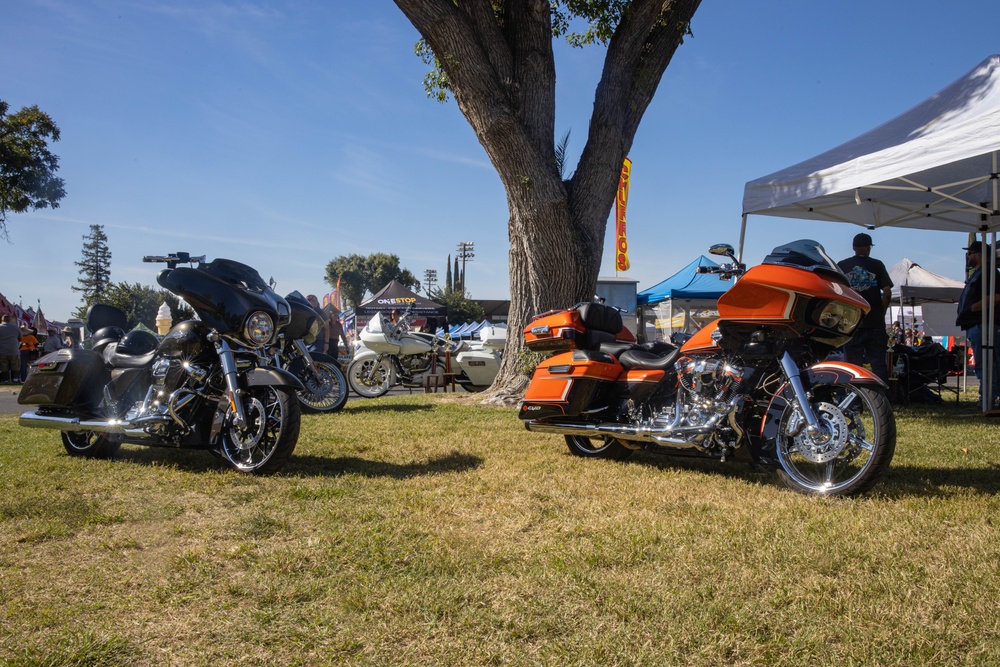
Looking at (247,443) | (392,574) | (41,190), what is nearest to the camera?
(392,574)

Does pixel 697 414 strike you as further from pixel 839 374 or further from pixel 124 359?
pixel 124 359

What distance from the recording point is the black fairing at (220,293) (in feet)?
15.9

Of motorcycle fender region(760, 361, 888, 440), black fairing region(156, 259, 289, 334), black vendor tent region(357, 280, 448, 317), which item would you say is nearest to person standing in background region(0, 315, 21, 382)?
black vendor tent region(357, 280, 448, 317)

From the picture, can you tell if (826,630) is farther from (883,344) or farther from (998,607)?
(883,344)

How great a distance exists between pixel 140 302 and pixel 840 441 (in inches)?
3377

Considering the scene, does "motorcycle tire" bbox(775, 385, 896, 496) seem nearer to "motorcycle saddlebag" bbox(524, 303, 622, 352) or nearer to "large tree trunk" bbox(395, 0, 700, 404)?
"motorcycle saddlebag" bbox(524, 303, 622, 352)

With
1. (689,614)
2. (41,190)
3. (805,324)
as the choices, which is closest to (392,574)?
(689,614)

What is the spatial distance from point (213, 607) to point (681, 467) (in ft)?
10.8

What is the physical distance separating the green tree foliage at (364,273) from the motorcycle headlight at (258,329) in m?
81.0

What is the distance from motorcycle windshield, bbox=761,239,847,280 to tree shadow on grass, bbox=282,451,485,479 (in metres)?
2.23

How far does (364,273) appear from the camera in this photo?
87062mm

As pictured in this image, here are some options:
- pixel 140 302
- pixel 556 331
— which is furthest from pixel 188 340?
pixel 140 302

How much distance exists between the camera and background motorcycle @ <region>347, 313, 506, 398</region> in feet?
37.6

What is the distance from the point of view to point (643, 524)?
10.9ft
